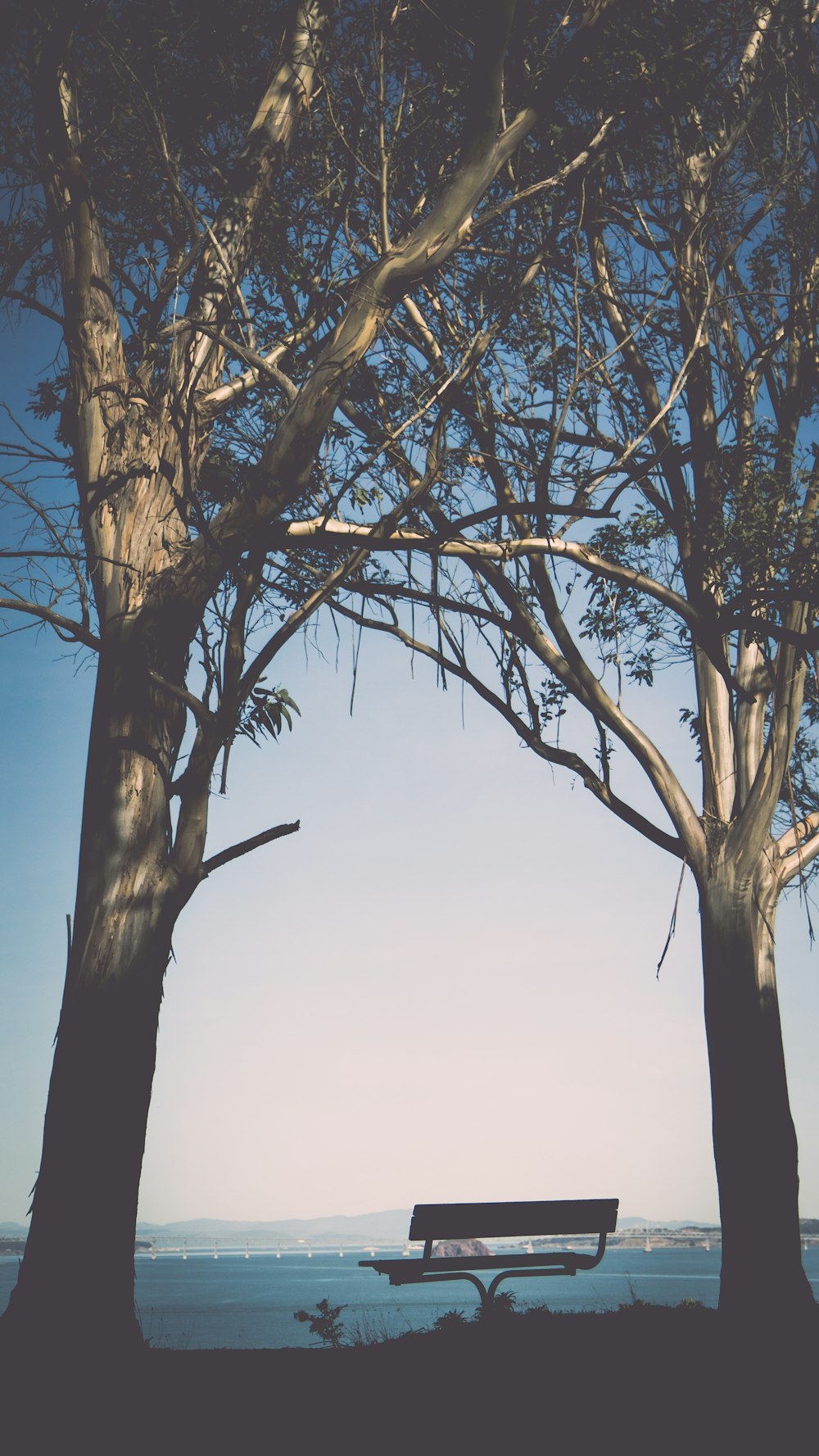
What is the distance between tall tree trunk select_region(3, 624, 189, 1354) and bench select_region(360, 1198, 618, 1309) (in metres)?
2.19

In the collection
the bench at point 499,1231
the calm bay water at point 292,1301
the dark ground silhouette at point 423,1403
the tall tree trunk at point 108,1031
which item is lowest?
the calm bay water at point 292,1301

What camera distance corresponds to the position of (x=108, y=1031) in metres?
4.82

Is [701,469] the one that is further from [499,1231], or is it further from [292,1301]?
[292,1301]

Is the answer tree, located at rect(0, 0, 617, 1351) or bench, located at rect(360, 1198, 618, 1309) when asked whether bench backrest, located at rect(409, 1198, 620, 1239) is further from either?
tree, located at rect(0, 0, 617, 1351)

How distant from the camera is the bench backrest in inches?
265

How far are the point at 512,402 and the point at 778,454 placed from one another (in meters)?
2.38

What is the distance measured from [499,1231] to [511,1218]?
0.13 meters

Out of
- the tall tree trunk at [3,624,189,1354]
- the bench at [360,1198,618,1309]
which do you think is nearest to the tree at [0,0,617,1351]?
the tall tree trunk at [3,624,189,1354]

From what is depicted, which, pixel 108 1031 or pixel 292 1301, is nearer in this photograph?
pixel 108 1031

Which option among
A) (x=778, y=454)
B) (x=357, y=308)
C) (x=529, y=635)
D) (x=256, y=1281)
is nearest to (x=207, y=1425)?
(x=357, y=308)

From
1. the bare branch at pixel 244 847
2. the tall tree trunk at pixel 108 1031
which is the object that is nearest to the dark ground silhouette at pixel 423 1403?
the tall tree trunk at pixel 108 1031

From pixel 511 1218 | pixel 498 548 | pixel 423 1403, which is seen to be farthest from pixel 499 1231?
pixel 498 548

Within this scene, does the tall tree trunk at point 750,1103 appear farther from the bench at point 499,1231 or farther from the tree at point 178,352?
the tree at point 178,352

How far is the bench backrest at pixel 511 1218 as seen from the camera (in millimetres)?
6727
